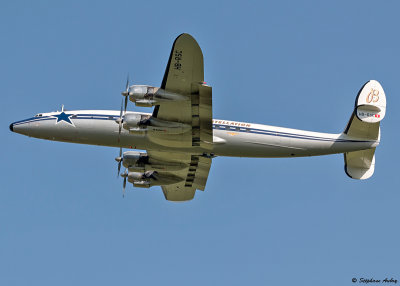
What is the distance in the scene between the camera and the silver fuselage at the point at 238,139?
30266mm

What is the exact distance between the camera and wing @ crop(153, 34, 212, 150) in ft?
87.0

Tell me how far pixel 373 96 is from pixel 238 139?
8.30 metres

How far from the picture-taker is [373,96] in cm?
3158

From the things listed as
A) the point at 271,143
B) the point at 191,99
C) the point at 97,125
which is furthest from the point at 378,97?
the point at 97,125

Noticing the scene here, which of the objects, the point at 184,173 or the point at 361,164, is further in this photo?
the point at 184,173

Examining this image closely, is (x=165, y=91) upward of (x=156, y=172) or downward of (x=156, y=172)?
upward

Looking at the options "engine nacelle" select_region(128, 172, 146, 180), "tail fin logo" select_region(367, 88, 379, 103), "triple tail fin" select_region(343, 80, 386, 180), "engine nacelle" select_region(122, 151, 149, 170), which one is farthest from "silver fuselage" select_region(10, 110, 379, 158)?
"engine nacelle" select_region(128, 172, 146, 180)

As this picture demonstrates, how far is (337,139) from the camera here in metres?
30.6

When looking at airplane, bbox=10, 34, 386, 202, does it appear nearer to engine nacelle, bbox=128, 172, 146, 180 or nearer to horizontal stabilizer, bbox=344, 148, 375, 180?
horizontal stabilizer, bbox=344, 148, 375, 180

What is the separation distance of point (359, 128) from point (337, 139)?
1.45 metres

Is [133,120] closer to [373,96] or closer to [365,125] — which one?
[365,125]

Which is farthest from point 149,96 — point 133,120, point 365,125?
point 365,125

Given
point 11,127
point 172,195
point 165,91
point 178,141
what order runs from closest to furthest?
point 165,91 < point 178,141 < point 11,127 < point 172,195

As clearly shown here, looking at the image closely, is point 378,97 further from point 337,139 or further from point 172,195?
point 172,195
